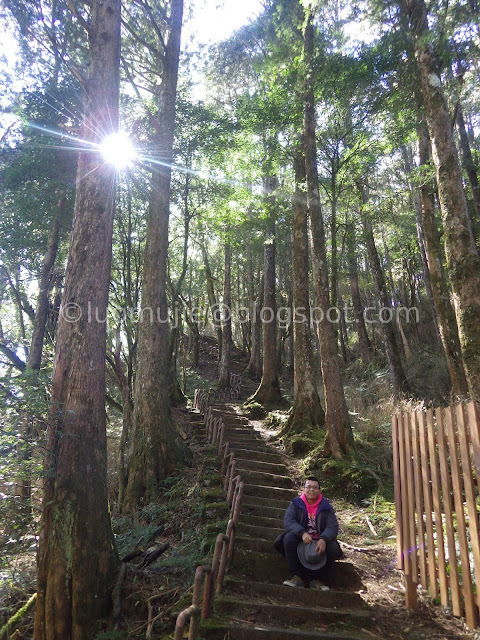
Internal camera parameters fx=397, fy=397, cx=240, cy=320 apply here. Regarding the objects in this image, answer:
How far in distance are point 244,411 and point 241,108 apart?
33.1 feet

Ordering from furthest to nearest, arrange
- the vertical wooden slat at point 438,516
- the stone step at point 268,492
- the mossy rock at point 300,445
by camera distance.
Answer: the mossy rock at point 300,445
the stone step at point 268,492
the vertical wooden slat at point 438,516

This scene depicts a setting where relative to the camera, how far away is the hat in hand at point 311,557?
4543 millimetres

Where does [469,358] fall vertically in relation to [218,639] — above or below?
above

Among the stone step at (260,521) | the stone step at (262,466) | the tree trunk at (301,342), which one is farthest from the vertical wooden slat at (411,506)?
the tree trunk at (301,342)

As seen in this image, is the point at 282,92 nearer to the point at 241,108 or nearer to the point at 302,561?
the point at 241,108

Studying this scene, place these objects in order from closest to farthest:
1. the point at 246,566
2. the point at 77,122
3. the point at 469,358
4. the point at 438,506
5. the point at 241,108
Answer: the point at 438,506 → the point at 246,566 → the point at 469,358 → the point at 77,122 → the point at 241,108

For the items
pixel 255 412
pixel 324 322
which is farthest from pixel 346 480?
pixel 255 412

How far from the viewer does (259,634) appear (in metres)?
3.63

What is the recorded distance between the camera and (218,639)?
3.55 metres

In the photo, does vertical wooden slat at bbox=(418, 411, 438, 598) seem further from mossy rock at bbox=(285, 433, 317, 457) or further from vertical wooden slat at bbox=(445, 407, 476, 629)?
mossy rock at bbox=(285, 433, 317, 457)

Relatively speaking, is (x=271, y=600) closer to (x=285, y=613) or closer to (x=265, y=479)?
(x=285, y=613)

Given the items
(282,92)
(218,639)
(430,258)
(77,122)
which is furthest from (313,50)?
(218,639)

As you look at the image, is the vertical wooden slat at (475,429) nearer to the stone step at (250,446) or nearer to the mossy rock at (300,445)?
the stone step at (250,446)

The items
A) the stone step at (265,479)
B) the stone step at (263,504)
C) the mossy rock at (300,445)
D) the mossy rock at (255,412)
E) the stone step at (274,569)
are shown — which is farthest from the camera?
the mossy rock at (255,412)
